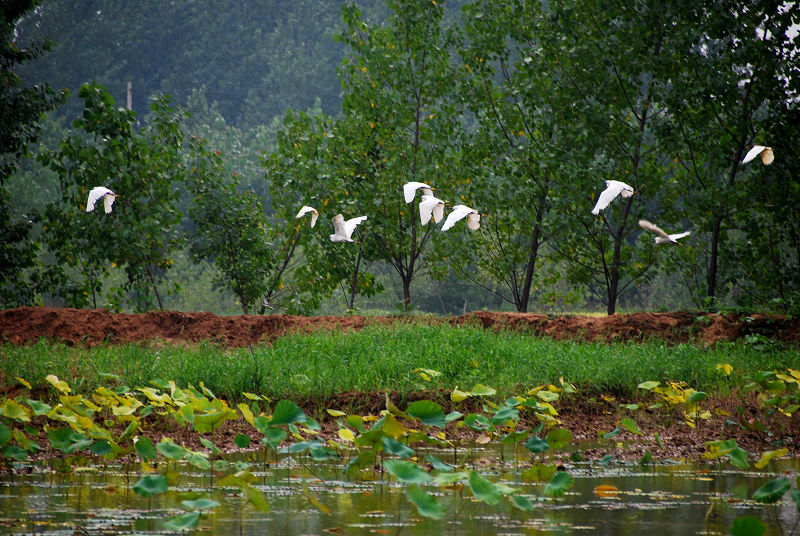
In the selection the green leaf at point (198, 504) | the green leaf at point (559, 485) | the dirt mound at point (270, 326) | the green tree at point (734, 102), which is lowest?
the green leaf at point (198, 504)

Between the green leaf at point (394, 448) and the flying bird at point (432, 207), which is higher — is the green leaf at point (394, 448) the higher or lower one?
the lower one

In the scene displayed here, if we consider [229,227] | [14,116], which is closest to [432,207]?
[229,227]

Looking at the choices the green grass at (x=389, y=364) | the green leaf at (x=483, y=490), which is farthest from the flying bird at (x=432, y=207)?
the green leaf at (x=483, y=490)

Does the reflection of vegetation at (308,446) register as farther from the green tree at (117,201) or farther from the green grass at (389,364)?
the green tree at (117,201)

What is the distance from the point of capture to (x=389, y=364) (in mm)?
6094

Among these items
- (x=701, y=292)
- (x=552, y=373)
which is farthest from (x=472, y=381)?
(x=701, y=292)

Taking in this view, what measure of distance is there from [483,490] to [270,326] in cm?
585

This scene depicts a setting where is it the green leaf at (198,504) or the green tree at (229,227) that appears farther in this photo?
the green tree at (229,227)

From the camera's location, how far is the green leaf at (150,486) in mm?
2758

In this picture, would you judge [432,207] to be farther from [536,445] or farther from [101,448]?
[101,448]

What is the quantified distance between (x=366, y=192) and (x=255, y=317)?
3.26 metres

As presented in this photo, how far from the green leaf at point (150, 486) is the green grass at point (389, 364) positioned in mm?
2533

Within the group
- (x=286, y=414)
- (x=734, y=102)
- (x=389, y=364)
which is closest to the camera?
(x=286, y=414)

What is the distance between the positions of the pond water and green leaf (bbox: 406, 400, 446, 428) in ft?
0.95
